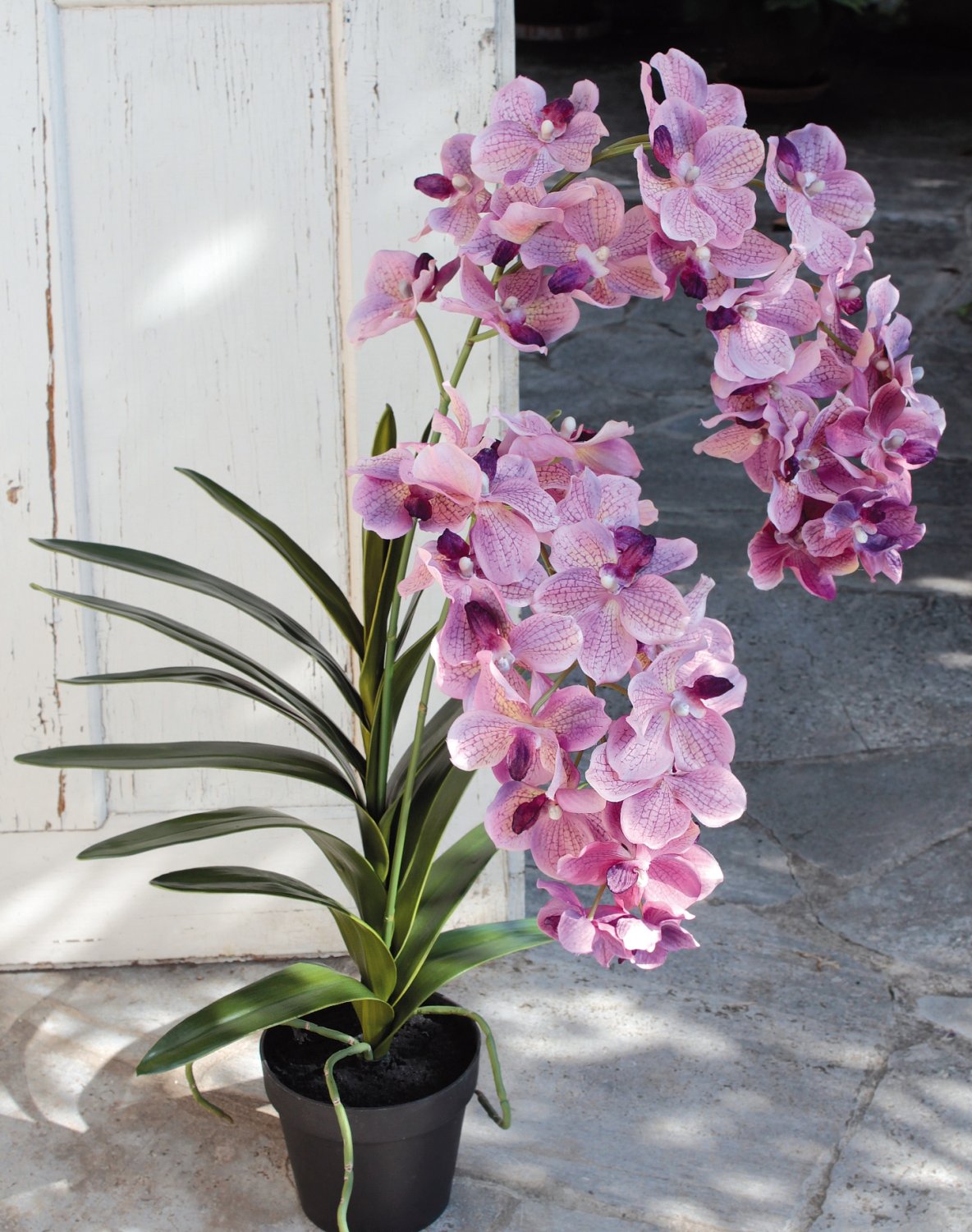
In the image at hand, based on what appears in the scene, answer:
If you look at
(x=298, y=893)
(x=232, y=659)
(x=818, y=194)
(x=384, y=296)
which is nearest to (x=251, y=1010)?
(x=298, y=893)

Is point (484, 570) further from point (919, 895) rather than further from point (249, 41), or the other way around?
point (919, 895)

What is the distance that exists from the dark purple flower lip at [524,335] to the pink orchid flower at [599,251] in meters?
0.04

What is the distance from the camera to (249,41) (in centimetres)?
167

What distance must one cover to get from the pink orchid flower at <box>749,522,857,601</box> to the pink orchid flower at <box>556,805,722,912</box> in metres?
0.20

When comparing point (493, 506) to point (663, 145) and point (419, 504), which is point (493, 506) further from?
point (663, 145)

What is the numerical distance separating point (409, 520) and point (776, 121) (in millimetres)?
5800

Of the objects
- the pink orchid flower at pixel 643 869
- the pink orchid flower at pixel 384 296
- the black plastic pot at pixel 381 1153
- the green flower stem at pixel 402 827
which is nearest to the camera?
the pink orchid flower at pixel 643 869

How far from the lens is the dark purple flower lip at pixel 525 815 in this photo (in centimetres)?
101

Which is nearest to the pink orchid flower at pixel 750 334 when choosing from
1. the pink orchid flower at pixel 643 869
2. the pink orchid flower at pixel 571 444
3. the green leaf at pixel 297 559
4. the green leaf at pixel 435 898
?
the pink orchid flower at pixel 571 444

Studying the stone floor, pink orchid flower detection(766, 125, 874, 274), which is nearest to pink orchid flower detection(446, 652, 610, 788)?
pink orchid flower detection(766, 125, 874, 274)

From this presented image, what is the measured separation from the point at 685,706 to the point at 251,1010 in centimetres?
64

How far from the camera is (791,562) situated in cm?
107

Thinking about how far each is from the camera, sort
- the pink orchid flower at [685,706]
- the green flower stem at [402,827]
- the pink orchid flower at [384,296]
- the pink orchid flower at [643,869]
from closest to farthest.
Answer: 1. the pink orchid flower at [685,706]
2. the pink orchid flower at [643,869]
3. the pink orchid flower at [384,296]
4. the green flower stem at [402,827]

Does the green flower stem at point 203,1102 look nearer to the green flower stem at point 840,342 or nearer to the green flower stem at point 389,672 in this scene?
the green flower stem at point 389,672
